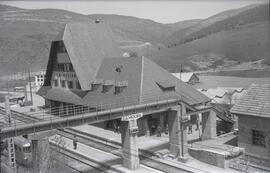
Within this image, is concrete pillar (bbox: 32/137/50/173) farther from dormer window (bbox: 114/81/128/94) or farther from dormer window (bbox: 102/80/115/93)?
dormer window (bbox: 102/80/115/93)

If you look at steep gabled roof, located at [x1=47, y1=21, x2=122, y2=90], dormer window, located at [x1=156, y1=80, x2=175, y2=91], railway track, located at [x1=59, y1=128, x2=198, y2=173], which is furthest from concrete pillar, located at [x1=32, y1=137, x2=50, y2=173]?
steep gabled roof, located at [x1=47, y1=21, x2=122, y2=90]

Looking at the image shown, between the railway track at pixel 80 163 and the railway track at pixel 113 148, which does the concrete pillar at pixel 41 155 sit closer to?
the railway track at pixel 80 163

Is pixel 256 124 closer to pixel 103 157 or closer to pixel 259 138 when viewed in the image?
pixel 259 138

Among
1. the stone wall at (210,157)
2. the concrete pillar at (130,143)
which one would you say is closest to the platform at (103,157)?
the concrete pillar at (130,143)

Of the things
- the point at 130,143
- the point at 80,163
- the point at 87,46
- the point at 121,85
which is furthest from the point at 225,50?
the point at 130,143

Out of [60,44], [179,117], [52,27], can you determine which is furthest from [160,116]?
[52,27]

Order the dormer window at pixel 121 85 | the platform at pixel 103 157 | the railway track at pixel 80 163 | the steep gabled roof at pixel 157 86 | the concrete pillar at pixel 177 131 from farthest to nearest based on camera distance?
the dormer window at pixel 121 85, the steep gabled roof at pixel 157 86, the concrete pillar at pixel 177 131, the railway track at pixel 80 163, the platform at pixel 103 157

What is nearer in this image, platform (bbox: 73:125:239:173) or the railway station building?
platform (bbox: 73:125:239:173)
